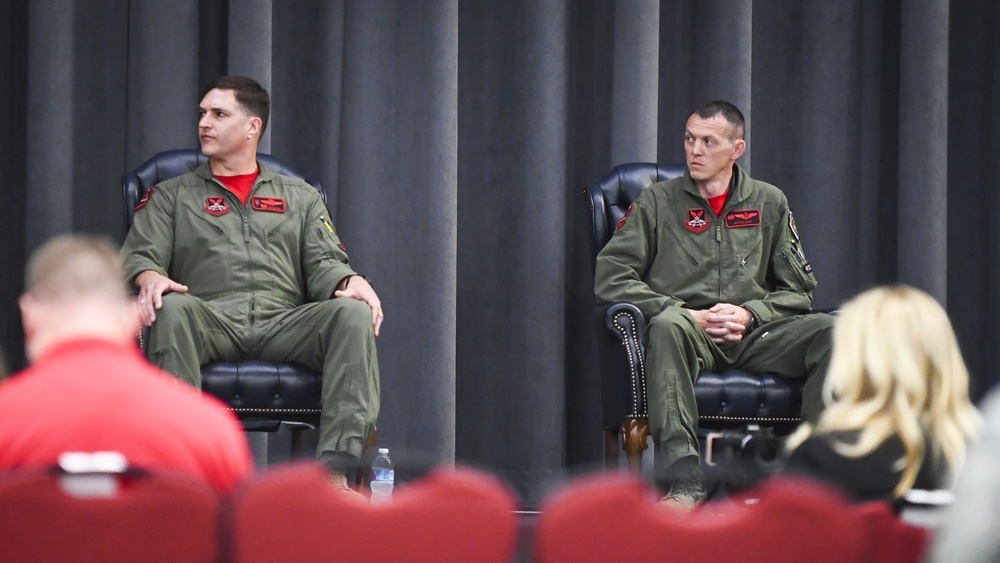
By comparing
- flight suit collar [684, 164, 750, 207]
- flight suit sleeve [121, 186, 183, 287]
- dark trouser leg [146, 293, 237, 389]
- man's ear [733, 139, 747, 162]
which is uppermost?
man's ear [733, 139, 747, 162]

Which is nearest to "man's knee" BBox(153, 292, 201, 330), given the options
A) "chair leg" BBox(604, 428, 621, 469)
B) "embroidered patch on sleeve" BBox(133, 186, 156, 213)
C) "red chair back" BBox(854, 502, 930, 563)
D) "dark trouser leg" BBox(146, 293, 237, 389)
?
"dark trouser leg" BBox(146, 293, 237, 389)

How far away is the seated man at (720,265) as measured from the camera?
370 centimetres

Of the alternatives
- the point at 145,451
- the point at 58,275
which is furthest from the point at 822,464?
the point at 58,275

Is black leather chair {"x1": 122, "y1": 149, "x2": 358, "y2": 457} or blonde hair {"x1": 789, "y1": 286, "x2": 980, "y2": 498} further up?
blonde hair {"x1": 789, "y1": 286, "x2": 980, "y2": 498}

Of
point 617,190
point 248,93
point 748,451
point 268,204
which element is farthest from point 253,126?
point 748,451

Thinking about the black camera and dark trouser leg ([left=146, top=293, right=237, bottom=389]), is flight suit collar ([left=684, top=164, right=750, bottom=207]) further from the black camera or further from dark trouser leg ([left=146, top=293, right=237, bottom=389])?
the black camera

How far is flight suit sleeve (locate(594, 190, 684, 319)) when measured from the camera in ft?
12.6

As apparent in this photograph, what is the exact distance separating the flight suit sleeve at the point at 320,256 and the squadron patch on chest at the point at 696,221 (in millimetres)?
1123

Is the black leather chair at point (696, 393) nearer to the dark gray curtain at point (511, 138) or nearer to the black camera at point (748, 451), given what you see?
the dark gray curtain at point (511, 138)

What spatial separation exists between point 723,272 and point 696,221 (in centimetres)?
19

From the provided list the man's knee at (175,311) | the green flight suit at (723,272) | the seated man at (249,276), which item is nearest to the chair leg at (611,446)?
the green flight suit at (723,272)

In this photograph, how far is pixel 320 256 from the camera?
3.88 meters

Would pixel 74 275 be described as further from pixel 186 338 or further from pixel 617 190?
pixel 617 190

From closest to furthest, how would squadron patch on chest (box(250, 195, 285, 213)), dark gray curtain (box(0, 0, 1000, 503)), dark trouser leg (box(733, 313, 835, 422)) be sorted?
dark trouser leg (box(733, 313, 835, 422))
squadron patch on chest (box(250, 195, 285, 213))
dark gray curtain (box(0, 0, 1000, 503))
